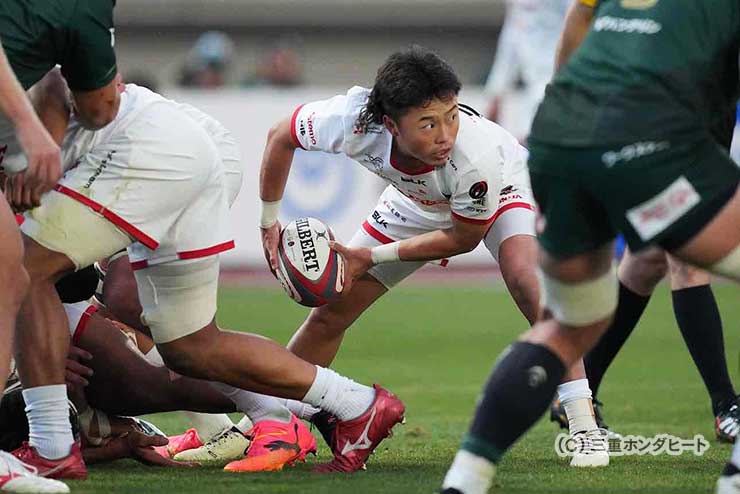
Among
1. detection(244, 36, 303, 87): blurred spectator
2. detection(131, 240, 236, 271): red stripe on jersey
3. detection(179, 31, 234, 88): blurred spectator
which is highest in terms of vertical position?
detection(131, 240, 236, 271): red stripe on jersey

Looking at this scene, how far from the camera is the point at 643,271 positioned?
621 cm

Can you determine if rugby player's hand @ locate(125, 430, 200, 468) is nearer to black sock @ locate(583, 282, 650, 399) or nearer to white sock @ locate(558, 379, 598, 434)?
white sock @ locate(558, 379, 598, 434)

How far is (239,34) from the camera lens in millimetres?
26438

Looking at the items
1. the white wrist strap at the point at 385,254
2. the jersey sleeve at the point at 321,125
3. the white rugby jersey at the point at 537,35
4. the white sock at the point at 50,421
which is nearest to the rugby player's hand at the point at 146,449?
the white sock at the point at 50,421

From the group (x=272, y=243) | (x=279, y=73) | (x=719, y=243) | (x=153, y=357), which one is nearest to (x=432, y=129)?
(x=272, y=243)

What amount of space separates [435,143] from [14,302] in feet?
5.83

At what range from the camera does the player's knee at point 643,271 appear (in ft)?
20.0

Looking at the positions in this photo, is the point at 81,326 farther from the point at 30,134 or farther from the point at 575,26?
the point at 575,26

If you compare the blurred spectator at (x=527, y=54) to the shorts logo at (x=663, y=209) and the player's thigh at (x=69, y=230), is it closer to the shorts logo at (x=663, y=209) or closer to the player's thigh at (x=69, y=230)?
the player's thigh at (x=69, y=230)

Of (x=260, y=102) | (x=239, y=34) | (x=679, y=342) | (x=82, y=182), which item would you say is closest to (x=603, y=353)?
(x=82, y=182)

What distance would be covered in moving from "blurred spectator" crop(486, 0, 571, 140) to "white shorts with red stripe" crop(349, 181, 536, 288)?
8.18m

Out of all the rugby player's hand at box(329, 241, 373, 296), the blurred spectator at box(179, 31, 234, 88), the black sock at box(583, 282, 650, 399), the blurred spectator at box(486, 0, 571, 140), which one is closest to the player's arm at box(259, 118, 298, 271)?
the rugby player's hand at box(329, 241, 373, 296)

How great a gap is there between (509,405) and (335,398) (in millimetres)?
1362

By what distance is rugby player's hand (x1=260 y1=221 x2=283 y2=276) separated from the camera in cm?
597
